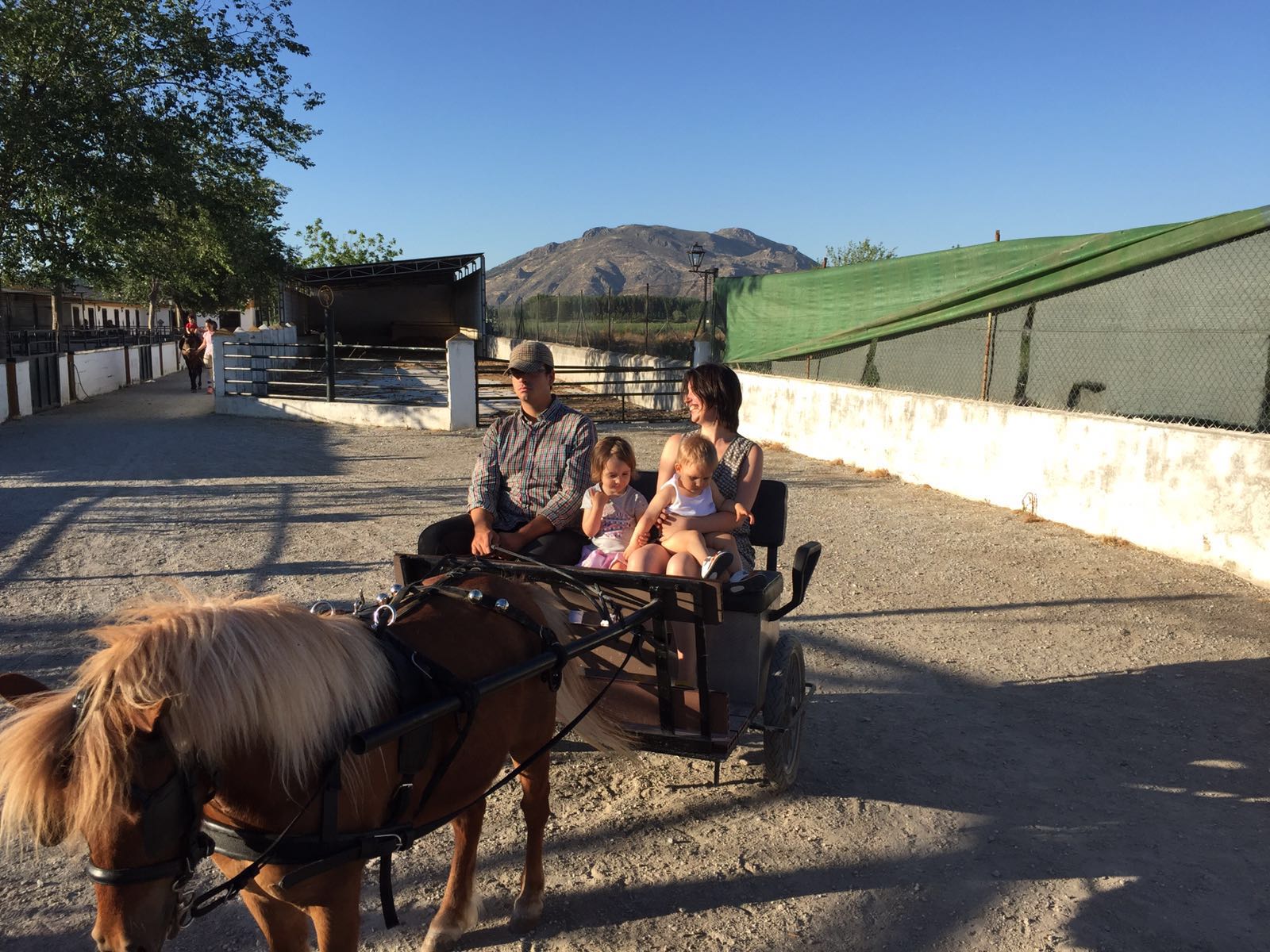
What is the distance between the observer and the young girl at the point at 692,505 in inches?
139

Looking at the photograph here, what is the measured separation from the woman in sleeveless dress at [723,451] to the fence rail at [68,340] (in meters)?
15.7

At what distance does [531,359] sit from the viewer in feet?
12.7

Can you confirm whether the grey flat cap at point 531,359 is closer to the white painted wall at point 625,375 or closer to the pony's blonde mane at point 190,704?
the pony's blonde mane at point 190,704

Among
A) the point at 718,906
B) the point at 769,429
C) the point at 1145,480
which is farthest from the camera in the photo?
the point at 769,429

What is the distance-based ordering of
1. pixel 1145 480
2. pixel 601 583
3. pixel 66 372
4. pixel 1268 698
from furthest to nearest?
pixel 66 372
pixel 1145 480
pixel 1268 698
pixel 601 583

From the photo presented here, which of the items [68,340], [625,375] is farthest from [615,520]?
[68,340]

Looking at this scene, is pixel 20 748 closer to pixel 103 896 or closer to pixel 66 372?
pixel 103 896

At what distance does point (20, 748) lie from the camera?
1.58 m

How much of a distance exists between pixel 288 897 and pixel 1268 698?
4928mm

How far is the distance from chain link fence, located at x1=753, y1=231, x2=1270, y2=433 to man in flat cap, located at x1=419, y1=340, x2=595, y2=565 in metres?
6.52

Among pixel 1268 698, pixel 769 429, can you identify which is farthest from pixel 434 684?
pixel 769 429

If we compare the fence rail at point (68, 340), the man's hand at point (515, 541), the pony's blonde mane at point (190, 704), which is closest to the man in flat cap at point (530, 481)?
the man's hand at point (515, 541)

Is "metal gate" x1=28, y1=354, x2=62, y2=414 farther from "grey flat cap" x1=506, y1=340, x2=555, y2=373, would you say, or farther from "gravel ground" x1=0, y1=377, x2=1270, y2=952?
"grey flat cap" x1=506, y1=340, x2=555, y2=373

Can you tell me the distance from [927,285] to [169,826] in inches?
409
